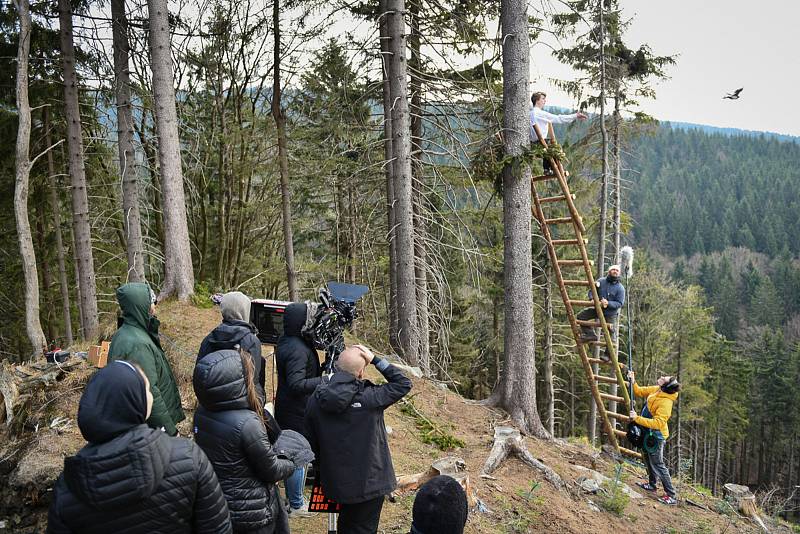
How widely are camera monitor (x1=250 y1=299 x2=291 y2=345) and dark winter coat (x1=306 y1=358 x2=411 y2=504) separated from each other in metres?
2.82

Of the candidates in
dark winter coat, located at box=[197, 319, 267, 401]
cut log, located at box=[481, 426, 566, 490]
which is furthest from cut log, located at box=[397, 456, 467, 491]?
dark winter coat, located at box=[197, 319, 267, 401]

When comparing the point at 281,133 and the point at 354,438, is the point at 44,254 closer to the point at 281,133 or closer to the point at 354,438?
the point at 281,133

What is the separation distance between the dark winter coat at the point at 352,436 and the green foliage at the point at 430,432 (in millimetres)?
3631

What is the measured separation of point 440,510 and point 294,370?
7.43ft

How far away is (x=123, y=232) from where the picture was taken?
15.8 meters

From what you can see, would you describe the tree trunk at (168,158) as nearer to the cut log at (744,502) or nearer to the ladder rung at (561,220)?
the ladder rung at (561,220)

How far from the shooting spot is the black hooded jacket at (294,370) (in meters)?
4.42

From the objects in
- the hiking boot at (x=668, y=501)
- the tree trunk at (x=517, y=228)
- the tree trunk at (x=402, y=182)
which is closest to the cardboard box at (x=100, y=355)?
the tree trunk at (x=402, y=182)

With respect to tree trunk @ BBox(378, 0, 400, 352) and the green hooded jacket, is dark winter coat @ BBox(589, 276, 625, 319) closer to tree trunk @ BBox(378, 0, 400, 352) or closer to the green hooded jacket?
tree trunk @ BBox(378, 0, 400, 352)

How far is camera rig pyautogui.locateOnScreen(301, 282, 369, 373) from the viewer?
4523 millimetres

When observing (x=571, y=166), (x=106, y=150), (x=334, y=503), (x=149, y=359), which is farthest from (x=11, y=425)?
(x=571, y=166)

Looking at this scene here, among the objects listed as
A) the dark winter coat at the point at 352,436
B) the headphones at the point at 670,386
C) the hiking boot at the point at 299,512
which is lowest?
the hiking boot at the point at 299,512

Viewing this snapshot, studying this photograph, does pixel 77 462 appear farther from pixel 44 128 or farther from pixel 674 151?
pixel 674 151

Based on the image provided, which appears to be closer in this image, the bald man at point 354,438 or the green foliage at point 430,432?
the bald man at point 354,438
